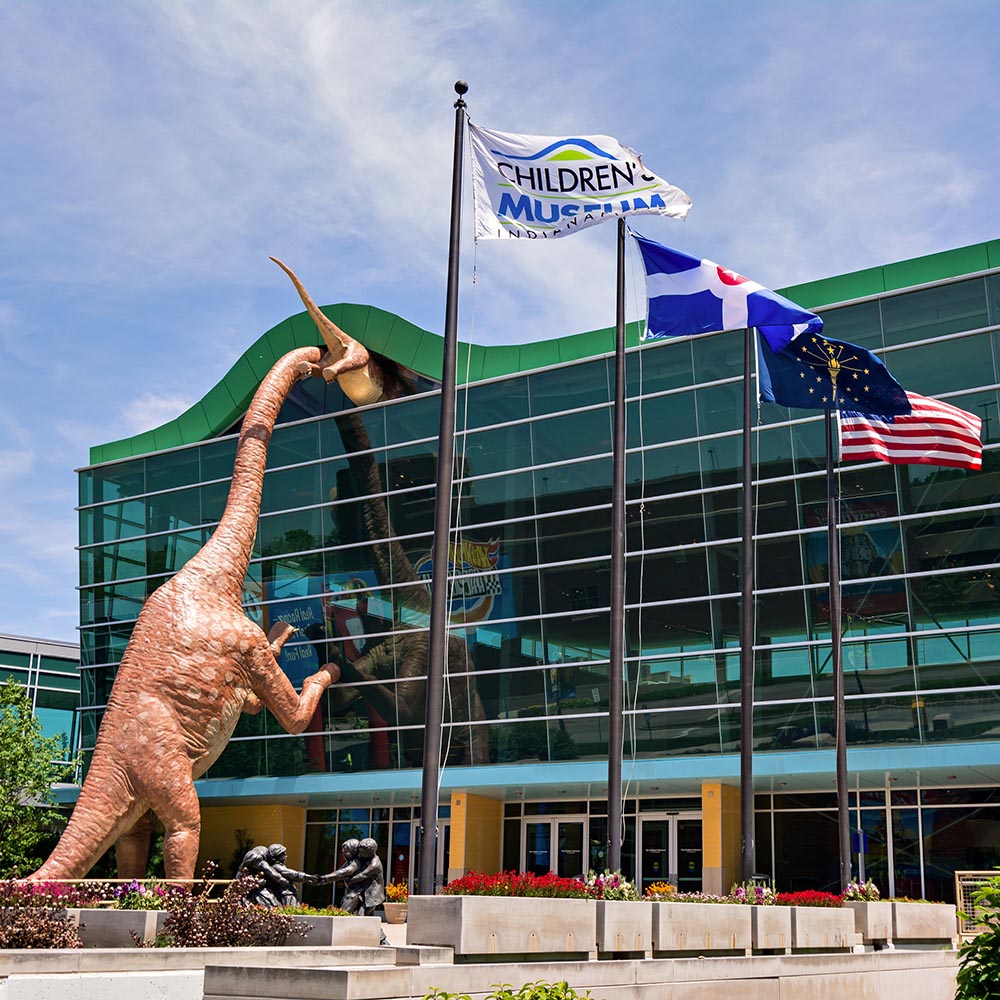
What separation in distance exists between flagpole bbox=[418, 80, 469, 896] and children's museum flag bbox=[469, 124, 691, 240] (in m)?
0.86

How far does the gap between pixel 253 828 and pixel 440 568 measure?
27505 millimetres

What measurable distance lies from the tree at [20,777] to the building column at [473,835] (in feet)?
37.5

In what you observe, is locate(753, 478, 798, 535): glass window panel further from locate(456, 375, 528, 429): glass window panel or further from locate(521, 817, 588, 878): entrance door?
locate(521, 817, 588, 878): entrance door

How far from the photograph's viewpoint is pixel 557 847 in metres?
34.2

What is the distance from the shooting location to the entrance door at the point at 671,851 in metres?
31.8

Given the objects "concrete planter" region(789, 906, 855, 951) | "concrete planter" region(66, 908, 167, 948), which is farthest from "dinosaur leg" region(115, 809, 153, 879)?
"concrete planter" region(789, 906, 855, 951)

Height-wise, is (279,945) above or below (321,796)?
below

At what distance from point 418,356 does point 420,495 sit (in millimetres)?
3894

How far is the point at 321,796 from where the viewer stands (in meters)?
36.9

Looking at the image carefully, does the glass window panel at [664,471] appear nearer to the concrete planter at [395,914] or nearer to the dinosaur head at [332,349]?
the dinosaur head at [332,349]

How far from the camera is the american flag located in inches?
931

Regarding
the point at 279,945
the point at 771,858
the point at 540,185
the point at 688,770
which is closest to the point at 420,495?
the point at 688,770

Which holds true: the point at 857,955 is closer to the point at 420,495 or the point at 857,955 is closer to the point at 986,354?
the point at 986,354

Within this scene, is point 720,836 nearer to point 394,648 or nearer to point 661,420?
point 661,420
